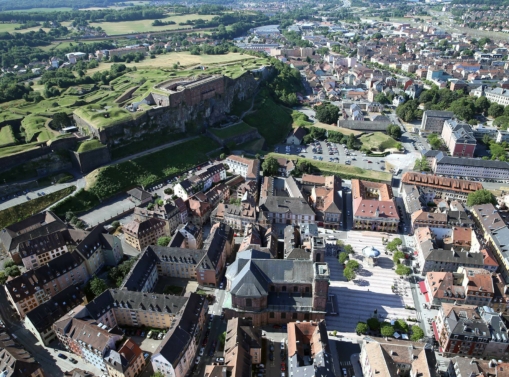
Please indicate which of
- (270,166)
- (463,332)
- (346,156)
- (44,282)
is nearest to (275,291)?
(463,332)

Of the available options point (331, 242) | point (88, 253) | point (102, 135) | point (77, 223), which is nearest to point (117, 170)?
point (102, 135)

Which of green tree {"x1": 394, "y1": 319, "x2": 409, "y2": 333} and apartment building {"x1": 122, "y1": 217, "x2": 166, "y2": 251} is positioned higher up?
apartment building {"x1": 122, "y1": 217, "x2": 166, "y2": 251}

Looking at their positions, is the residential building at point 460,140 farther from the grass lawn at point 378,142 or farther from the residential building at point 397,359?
the residential building at point 397,359

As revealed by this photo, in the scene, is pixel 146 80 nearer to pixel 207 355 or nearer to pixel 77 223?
pixel 77 223

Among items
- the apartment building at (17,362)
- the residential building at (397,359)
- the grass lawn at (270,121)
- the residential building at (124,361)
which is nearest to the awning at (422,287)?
the residential building at (397,359)

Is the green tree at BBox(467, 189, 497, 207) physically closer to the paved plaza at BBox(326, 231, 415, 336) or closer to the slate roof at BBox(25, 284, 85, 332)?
the paved plaza at BBox(326, 231, 415, 336)

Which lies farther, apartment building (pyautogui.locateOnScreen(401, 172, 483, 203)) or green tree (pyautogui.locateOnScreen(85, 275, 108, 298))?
apartment building (pyautogui.locateOnScreen(401, 172, 483, 203))

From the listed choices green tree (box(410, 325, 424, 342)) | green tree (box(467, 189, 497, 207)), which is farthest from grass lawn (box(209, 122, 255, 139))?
green tree (box(410, 325, 424, 342))
